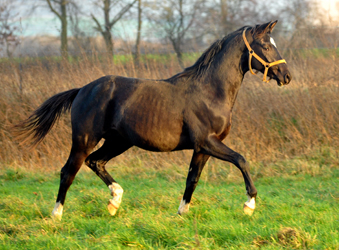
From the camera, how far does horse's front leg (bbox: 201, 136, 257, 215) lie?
12.5ft

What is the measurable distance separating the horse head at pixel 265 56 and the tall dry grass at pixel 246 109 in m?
2.96

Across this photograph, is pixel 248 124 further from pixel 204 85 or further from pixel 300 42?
pixel 204 85

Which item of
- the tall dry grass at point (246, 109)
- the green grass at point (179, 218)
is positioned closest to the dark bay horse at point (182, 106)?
the green grass at point (179, 218)

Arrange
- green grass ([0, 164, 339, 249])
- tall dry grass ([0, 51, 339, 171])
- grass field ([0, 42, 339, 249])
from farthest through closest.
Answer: tall dry grass ([0, 51, 339, 171]) → grass field ([0, 42, 339, 249]) → green grass ([0, 164, 339, 249])

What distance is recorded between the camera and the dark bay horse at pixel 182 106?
404cm

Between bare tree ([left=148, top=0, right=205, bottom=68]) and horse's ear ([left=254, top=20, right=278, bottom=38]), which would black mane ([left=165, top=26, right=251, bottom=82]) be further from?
bare tree ([left=148, top=0, right=205, bottom=68])

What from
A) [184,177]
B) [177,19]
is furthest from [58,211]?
[177,19]

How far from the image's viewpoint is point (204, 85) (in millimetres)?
4191

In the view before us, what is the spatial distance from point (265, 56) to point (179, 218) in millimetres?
1937

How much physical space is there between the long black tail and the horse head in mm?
2148

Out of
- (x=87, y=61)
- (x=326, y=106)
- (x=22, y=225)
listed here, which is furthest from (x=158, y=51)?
(x=22, y=225)

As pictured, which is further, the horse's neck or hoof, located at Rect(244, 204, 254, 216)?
the horse's neck

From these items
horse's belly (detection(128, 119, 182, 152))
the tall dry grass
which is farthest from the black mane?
the tall dry grass

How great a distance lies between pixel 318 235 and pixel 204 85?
1877 mm
